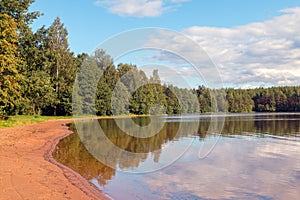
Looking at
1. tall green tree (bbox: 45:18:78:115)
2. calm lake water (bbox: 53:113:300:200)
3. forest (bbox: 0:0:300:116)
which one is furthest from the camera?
tall green tree (bbox: 45:18:78:115)

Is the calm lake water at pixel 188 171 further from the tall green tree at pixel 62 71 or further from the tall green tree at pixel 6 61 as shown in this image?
the tall green tree at pixel 62 71

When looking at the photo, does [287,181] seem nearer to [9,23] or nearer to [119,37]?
[119,37]

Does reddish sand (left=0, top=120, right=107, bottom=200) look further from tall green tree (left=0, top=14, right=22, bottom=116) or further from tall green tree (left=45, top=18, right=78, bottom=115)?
tall green tree (left=45, top=18, right=78, bottom=115)

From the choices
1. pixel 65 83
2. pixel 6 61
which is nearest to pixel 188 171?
pixel 6 61

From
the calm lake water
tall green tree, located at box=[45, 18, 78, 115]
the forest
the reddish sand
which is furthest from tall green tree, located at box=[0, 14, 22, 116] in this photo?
tall green tree, located at box=[45, 18, 78, 115]

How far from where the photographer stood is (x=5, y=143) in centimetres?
2277

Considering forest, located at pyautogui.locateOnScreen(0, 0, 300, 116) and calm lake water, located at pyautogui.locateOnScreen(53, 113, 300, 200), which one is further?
forest, located at pyautogui.locateOnScreen(0, 0, 300, 116)

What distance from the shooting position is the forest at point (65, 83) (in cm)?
3675

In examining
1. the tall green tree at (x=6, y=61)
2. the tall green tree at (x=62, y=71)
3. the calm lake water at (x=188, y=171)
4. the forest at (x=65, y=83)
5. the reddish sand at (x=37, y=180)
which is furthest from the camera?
the tall green tree at (x=62, y=71)

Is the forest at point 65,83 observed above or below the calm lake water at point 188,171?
above

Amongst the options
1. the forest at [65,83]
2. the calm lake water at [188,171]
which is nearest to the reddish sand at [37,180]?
the calm lake water at [188,171]

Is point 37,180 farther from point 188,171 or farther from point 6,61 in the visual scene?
point 6,61

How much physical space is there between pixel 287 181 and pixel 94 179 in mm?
9858

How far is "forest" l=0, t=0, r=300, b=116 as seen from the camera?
121ft
